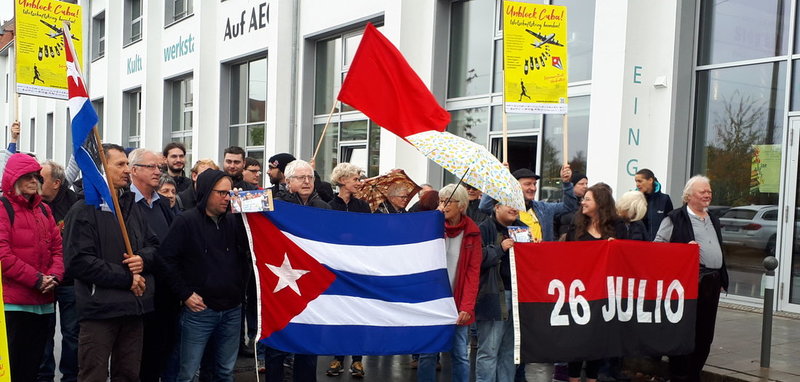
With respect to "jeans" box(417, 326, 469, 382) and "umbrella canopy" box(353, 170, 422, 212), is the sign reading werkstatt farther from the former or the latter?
"jeans" box(417, 326, 469, 382)

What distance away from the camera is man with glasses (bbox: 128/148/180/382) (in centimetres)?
505

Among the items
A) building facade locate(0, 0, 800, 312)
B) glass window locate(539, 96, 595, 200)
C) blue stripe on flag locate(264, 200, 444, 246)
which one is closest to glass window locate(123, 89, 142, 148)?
building facade locate(0, 0, 800, 312)

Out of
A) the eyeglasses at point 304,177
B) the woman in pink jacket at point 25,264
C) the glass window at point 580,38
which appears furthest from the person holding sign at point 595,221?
the glass window at point 580,38

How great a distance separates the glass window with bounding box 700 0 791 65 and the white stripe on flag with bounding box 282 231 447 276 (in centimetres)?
642

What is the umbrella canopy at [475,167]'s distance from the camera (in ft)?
15.3

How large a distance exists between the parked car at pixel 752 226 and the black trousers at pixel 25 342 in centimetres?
843

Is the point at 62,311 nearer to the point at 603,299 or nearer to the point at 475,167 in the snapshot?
the point at 475,167

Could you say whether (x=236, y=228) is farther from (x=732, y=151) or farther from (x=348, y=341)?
(x=732, y=151)

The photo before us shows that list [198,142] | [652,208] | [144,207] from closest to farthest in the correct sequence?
[144,207], [652,208], [198,142]

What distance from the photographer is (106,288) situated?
4.40 m

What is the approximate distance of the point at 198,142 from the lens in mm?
19922

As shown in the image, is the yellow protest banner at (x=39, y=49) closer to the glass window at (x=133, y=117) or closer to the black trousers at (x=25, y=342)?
the black trousers at (x=25, y=342)

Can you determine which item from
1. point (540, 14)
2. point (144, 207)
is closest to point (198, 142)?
point (540, 14)

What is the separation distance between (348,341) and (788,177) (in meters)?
6.77
